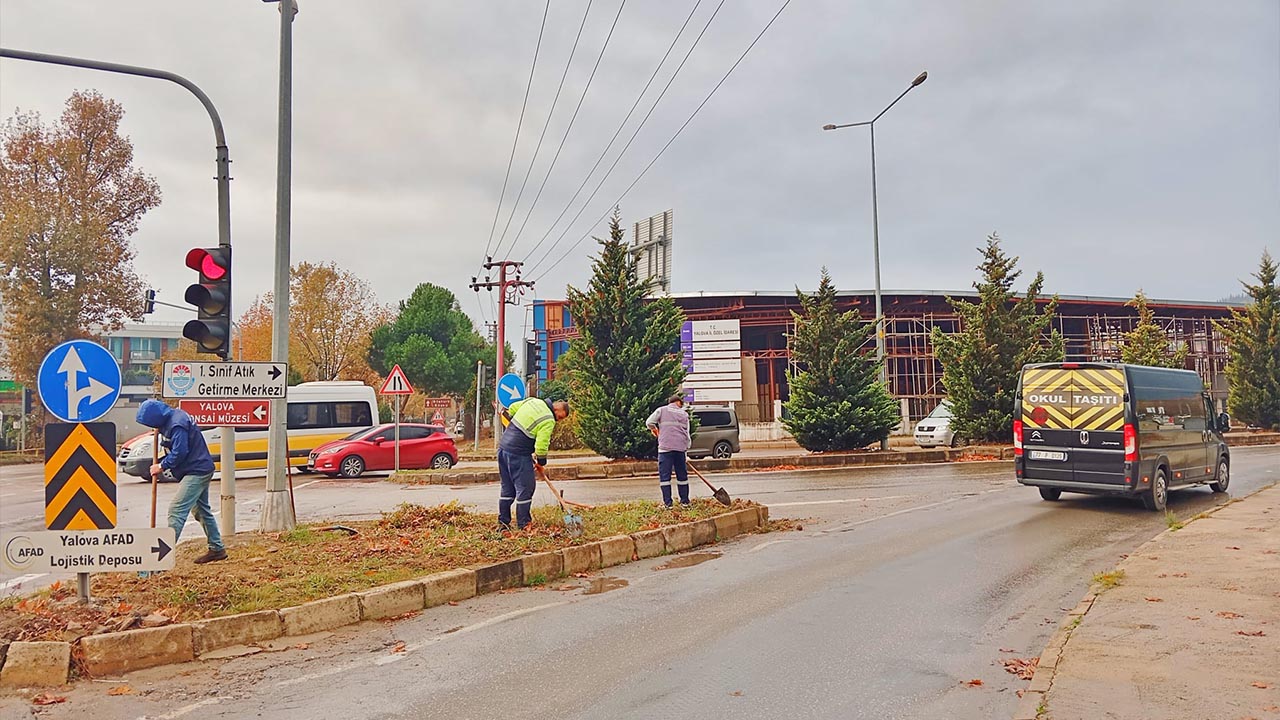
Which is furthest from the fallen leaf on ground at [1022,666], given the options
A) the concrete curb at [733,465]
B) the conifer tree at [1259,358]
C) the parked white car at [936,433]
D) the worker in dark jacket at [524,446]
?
the conifer tree at [1259,358]

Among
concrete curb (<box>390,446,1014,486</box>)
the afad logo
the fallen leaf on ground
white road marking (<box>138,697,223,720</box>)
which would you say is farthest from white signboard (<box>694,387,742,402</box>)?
white road marking (<box>138,697,223,720</box>)

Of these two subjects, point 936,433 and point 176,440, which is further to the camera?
point 936,433

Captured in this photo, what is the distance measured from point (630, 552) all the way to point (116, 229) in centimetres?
4057

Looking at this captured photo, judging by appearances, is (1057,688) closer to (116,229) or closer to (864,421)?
(864,421)

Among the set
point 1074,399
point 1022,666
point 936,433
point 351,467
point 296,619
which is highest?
point 1074,399

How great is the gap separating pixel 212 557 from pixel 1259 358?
43206mm

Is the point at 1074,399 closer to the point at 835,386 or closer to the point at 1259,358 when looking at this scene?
the point at 835,386

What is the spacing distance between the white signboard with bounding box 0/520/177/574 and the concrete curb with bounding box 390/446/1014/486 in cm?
1423

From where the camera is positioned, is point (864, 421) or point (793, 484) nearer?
point (793, 484)

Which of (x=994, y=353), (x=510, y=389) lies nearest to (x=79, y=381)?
(x=510, y=389)

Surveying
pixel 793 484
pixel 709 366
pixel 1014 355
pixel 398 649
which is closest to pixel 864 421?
pixel 1014 355

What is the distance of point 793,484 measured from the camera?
1880 centimetres

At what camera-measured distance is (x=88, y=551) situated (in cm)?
639

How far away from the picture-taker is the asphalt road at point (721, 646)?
495 centimetres
